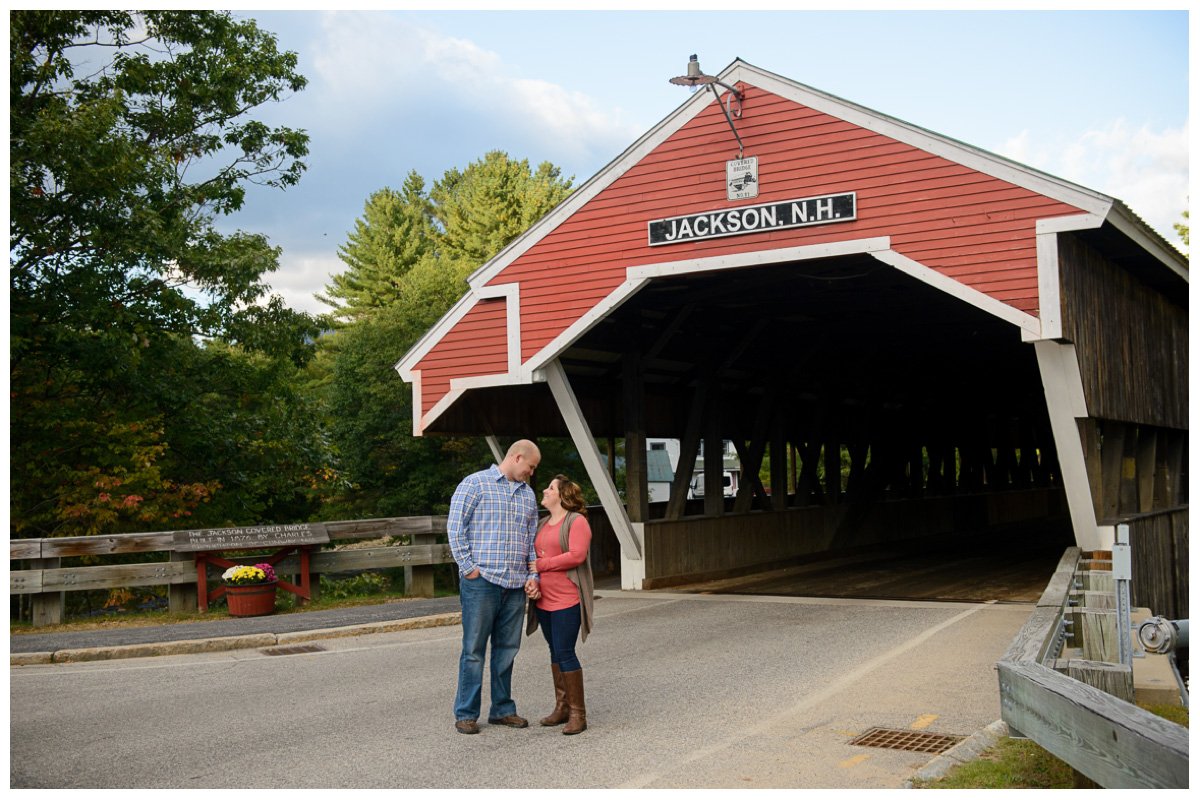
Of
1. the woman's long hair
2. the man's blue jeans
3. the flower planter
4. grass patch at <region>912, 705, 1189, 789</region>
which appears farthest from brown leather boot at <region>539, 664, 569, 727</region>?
the flower planter

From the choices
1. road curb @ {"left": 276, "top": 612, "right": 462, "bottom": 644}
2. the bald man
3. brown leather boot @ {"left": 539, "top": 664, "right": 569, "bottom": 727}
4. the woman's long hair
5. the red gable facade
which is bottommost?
road curb @ {"left": 276, "top": 612, "right": 462, "bottom": 644}

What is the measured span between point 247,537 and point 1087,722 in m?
10.5

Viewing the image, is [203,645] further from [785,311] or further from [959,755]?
[785,311]

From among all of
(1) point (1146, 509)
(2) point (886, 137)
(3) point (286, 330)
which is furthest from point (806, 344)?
(3) point (286, 330)

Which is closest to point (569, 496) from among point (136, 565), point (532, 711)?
point (532, 711)

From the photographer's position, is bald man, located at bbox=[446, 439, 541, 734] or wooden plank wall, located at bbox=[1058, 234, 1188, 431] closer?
bald man, located at bbox=[446, 439, 541, 734]

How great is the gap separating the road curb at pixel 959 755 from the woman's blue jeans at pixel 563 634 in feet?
6.39

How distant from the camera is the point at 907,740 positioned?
6.04 metres

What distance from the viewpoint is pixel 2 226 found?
6.36m

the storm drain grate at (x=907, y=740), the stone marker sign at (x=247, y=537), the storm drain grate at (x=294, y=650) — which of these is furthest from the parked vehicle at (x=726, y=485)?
the storm drain grate at (x=907, y=740)

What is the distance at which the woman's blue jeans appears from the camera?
6.19 meters

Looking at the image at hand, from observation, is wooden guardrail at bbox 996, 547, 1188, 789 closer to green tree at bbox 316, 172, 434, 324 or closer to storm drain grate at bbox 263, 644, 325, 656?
storm drain grate at bbox 263, 644, 325, 656

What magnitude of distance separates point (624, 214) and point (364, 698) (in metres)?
7.55

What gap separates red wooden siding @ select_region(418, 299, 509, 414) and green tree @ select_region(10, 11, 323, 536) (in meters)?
5.06
